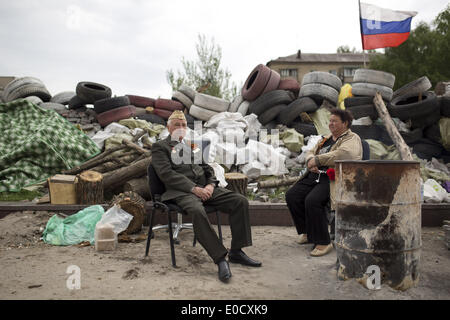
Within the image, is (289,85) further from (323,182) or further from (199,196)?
(199,196)

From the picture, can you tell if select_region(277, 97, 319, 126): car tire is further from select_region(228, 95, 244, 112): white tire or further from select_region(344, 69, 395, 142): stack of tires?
select_region(228, 95, 244, 112): white tire

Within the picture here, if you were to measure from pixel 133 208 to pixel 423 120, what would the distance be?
6.62 m

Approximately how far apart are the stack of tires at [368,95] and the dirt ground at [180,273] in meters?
3.56

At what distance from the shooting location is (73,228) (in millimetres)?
4727

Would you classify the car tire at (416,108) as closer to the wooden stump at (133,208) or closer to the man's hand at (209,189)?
the man's hand at (209,189)

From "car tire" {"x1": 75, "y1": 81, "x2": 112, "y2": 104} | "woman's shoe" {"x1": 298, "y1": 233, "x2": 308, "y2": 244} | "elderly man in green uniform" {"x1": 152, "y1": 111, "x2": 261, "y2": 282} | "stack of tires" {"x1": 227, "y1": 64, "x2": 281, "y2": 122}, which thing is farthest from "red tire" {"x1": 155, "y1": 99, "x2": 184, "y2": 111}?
"woman's shoe" {"x1": 298, "y1": 233, "x2": 308, "y2": 244}

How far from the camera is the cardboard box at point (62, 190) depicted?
545 centimetres

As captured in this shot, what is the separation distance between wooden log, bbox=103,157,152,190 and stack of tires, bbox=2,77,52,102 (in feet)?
18.6

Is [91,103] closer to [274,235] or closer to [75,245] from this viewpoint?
[75,245]

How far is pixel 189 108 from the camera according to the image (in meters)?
10.0

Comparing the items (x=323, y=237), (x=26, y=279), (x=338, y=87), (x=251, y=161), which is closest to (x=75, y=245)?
(x=26, y=279)

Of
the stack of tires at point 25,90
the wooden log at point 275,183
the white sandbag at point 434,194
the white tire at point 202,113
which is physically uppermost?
the stack of tires at point 25,90

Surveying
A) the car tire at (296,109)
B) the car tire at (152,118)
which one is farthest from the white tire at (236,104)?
the car tire at (152,118)
